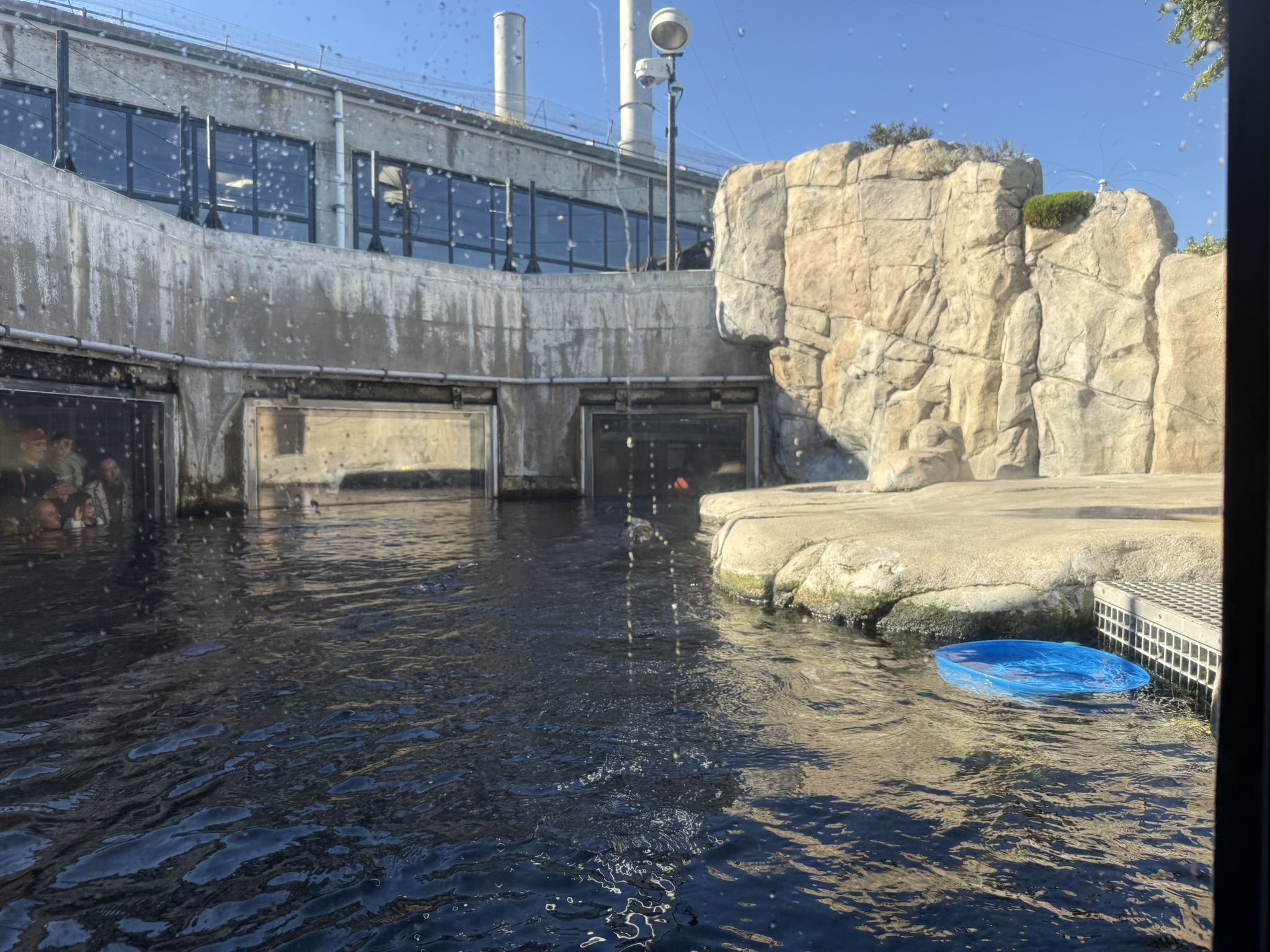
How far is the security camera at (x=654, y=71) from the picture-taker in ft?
55.5

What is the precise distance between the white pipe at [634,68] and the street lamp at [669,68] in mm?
10751

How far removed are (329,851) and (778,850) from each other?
4.42ft

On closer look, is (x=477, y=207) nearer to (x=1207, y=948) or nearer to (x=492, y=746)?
(x=492, y=746)

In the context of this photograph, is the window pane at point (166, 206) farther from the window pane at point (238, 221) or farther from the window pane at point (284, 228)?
the window pane at point (284, 228)

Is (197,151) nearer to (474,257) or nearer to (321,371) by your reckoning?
(321,371)

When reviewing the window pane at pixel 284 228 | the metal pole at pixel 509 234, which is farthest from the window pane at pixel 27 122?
the metal pole at pixel 509 234

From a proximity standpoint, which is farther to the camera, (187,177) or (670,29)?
(670,29)

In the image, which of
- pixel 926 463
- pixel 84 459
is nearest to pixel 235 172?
pixel 84 459

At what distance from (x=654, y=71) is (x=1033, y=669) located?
15.7m

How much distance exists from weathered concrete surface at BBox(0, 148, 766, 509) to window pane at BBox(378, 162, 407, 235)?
15.3ft

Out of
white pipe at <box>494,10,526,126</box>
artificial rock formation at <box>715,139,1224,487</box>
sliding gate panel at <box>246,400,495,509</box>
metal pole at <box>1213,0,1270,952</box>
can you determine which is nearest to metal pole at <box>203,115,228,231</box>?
sliding gate panel at <box>246,400,495,509</box>

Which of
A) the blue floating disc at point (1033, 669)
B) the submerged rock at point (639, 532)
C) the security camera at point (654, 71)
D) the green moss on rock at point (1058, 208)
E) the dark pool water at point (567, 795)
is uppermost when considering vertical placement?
the security camera at point (654, 71)

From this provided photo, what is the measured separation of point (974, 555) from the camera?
5.25 metres

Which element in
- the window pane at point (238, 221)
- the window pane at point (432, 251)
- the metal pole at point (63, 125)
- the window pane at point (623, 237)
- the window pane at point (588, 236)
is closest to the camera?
the metal pole at point (63, 125)
